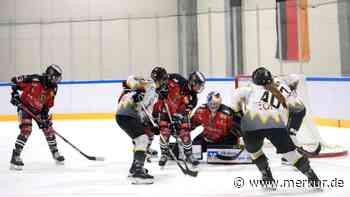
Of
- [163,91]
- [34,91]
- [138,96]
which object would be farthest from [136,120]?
[34,91]

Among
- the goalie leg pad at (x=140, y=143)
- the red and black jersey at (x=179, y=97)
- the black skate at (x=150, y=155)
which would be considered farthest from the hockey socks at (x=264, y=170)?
the black skate at (x=150, y=155)

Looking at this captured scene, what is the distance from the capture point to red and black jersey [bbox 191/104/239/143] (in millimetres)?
5848

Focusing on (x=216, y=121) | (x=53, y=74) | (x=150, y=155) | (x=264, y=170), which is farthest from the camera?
(x=150, y=155)

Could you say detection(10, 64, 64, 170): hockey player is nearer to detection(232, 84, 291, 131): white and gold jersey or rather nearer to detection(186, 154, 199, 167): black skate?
detection(186, 154, 199, 167): black skate

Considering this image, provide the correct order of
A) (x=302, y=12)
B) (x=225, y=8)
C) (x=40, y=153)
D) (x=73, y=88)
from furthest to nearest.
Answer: (x=225, y=8) → (x=73, y=88) → (x=302, y=12) → (x=40, y=153)

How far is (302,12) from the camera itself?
830cm

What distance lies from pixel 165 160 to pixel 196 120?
646mm

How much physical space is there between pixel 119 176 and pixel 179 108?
90 cm

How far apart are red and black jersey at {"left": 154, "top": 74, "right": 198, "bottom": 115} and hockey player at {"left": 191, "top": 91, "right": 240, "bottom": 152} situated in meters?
0.41

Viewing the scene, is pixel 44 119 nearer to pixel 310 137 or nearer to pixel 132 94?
pixel 132 94

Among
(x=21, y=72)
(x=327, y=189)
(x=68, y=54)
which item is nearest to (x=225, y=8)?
(x=68, y=54)

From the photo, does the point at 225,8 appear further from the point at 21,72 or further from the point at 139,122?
the point at 139,122

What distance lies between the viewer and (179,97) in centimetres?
548

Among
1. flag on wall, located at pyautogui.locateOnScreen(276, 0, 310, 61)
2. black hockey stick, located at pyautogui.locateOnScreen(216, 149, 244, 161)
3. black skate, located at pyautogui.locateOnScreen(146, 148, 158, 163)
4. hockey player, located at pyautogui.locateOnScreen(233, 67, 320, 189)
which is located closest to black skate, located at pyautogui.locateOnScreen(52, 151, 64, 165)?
black skate, located at pyautogui.locateOnScreen(146, 148, 158, 163)
